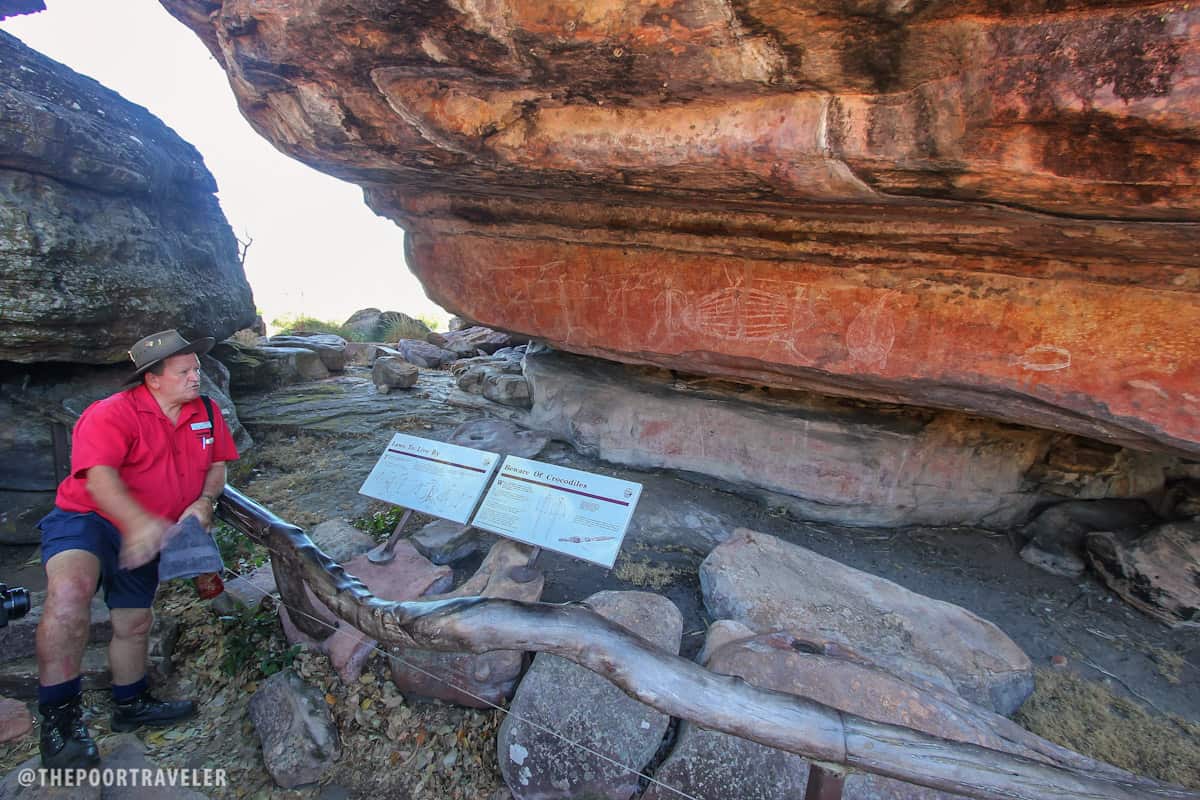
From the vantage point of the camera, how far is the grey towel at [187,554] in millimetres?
2207

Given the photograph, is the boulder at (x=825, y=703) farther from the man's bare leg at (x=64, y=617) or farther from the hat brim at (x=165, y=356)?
the hat brim at (x=165, y=356)

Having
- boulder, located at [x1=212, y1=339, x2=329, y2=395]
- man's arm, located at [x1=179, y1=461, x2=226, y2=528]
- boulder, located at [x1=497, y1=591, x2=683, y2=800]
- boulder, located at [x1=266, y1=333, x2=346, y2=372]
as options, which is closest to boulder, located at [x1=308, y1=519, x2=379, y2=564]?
man's arm, located at [x1=179, y1=461, x2=226, y2=528]

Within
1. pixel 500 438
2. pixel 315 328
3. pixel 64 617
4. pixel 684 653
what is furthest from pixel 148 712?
pixel 315 328

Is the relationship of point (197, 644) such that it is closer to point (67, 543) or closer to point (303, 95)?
point (67, 543)

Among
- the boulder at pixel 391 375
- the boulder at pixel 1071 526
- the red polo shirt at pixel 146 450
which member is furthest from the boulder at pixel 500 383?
the boulder at pixel 1071 526

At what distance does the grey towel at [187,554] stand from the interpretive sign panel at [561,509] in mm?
1075

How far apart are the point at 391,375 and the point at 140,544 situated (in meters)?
4.01

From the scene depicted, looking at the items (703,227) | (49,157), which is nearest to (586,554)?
(703,227)

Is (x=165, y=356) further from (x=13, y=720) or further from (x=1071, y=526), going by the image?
(x=1071, y=526)

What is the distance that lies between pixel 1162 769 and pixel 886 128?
8.97 feet

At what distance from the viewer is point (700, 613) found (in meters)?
2.98

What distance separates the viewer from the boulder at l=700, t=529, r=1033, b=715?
2.52 metres

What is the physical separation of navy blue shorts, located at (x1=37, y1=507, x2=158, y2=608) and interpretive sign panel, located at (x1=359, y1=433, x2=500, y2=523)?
95cm

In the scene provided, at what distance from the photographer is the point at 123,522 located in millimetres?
2170
